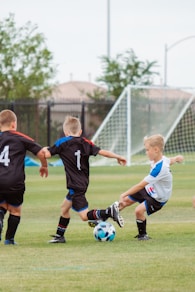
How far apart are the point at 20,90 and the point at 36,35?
2.99 metres

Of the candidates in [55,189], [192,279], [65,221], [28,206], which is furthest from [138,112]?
[192,279]

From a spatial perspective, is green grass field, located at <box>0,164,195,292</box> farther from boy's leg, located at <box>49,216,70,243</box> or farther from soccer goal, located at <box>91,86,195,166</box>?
soccer goal, located at <box>91,86,195,166</box>

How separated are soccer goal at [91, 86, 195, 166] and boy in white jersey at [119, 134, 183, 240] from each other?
2007 centimetres

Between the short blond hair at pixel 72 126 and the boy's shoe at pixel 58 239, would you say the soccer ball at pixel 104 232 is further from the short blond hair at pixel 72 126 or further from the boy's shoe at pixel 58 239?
the short blond hair at pixel 72 126

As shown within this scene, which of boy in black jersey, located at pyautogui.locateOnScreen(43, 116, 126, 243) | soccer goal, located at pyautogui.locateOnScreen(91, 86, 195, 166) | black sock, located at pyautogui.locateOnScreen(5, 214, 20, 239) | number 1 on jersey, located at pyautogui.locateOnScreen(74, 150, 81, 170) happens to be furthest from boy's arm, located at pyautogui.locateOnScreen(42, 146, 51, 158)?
soccer goal, located at pyautogui.locateOnScreen(91, 86, 195, 166)

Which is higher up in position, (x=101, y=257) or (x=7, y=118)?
(x=7, y=118)

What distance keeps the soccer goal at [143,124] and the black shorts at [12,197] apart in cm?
2053

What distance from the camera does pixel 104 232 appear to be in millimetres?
11266

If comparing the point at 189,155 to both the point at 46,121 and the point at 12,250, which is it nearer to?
the point at 46,121

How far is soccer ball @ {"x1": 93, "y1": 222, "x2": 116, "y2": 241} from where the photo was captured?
11266mm

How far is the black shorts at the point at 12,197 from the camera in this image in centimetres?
1110

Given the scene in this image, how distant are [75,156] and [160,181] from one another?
43.6 inches

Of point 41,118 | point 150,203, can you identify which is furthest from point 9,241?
point 41,118

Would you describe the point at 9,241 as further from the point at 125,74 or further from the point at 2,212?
the point at 125,74
